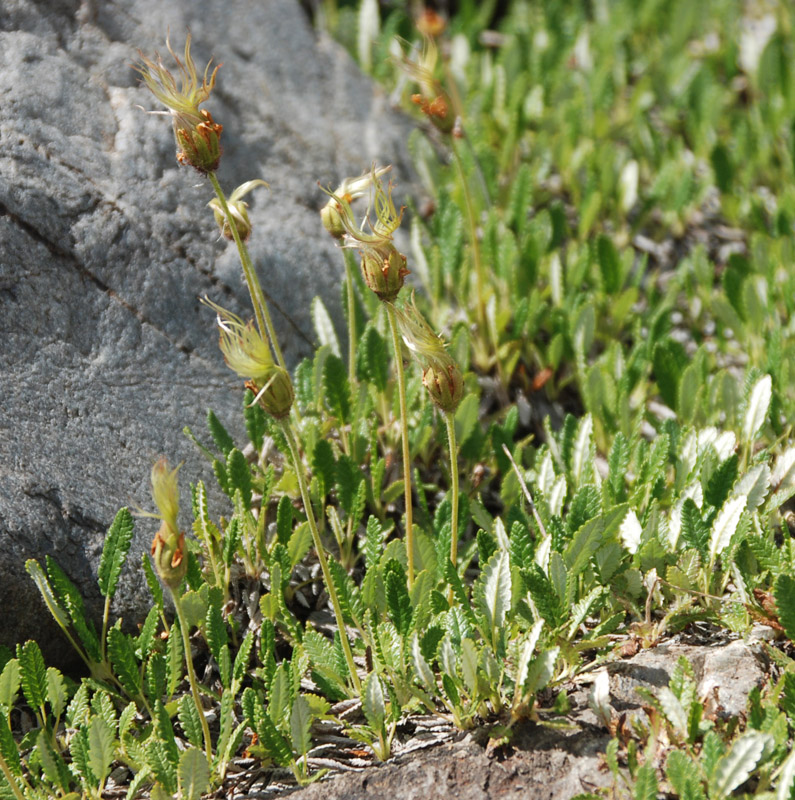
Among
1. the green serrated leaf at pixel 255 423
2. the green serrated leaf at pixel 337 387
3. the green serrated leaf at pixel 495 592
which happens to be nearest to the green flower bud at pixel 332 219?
the green serrated leaf at pixel 337 387

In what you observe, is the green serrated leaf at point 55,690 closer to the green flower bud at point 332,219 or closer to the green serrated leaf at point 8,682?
the green serrated leaf at point 8,682

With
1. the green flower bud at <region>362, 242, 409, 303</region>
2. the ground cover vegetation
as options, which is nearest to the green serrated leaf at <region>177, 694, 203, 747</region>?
the ground cover vegetation

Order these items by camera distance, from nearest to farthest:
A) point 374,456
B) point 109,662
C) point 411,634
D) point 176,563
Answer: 1. point 176,563
2. point 411,634
3. point 109,662
4. point 374,456

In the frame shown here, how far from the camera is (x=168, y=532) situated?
4.98ft

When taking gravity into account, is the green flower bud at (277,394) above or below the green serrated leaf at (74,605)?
above

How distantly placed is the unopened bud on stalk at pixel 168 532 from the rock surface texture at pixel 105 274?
2.35 feet

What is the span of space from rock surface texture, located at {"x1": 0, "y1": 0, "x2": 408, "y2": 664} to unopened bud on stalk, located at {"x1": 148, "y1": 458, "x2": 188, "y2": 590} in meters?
0.72

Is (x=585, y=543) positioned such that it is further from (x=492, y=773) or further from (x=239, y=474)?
(x=239, y=474)

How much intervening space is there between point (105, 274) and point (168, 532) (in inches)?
47.4

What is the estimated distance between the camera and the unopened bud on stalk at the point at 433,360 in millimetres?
1678

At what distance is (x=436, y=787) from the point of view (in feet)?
5.88

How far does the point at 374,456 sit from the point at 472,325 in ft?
2.52

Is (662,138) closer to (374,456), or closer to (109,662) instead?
(374,456)

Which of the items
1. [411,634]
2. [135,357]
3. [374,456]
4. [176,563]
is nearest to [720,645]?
[411,634]
